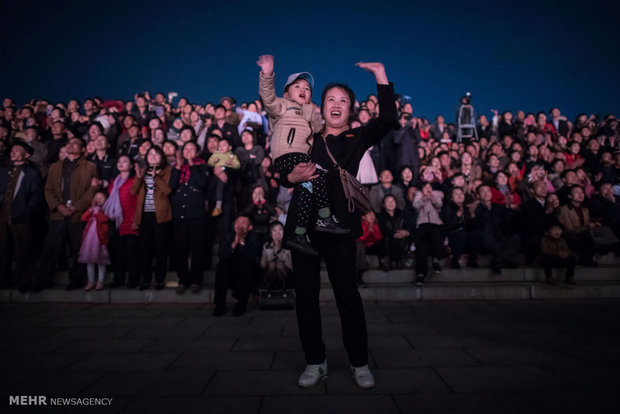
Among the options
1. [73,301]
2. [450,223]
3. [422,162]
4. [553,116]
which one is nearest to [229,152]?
[73,301]

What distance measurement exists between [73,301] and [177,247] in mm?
1938

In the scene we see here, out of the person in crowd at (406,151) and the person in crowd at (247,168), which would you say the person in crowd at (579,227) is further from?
the person in crowd at (247,168)

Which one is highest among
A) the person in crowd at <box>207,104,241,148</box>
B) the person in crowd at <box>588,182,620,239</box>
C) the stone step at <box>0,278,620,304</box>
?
the person in crowd at <box>207,104,241,148</box>

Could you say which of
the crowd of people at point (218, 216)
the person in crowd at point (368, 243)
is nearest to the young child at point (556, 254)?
the crowd of people at point (218, 216)

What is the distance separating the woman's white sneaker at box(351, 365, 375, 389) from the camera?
2324 millimetres

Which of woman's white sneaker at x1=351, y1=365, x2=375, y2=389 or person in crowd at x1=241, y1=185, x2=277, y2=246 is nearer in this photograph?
woman's white sneaker at x1=351, y1=365, x2=375, y2=389

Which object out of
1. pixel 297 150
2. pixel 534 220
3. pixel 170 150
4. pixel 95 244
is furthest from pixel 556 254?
pixel 95 244

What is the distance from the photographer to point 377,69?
Answer: 7.73 feet

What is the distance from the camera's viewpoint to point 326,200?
2.35m

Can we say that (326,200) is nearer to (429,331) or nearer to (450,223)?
(429,331)

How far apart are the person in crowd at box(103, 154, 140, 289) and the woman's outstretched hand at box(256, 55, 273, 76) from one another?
4.33 metres

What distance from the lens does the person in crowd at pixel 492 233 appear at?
602cm

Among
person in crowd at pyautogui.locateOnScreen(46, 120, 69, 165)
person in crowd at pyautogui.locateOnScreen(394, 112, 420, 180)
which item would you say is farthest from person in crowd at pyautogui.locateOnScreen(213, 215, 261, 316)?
person in crowd at pyautogui.locateOnScreen(394, 112, 420, 180)

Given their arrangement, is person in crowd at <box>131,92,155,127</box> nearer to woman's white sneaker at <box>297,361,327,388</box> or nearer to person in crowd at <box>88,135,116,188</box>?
person in crowd at <box>88,135,116,188</box>
